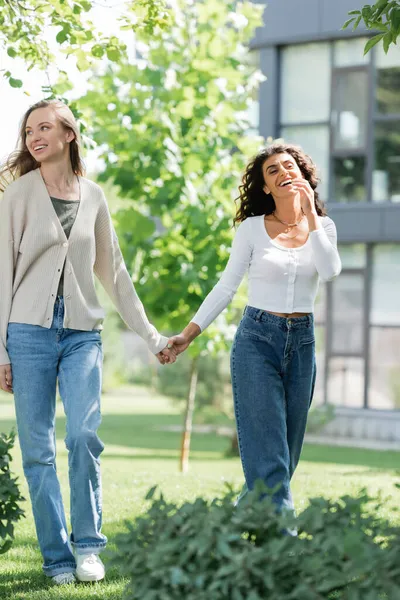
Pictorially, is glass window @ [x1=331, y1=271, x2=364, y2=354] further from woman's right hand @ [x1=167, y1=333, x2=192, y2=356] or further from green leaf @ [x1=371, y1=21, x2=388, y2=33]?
green leaf @ [x1=371, y1=21, x2=388, y2=33]

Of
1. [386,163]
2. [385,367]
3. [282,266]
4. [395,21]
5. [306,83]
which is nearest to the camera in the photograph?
[395,21]

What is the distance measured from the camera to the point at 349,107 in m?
16.8

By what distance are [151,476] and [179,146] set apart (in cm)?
368

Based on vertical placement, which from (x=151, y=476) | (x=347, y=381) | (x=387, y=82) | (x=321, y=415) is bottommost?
(x=321, y=415)

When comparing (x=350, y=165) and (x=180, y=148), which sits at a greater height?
(x=350, y=165)

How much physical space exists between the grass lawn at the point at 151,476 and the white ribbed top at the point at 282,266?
1.04m

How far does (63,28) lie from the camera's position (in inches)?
213

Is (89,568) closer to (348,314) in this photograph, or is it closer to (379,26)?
(379,26)

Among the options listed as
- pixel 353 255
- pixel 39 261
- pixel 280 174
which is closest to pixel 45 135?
pixel 39 261

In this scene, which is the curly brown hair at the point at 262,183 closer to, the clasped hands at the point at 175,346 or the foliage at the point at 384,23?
the clasped hands at the point at 175,346

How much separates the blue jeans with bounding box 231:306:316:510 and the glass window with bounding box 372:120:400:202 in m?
12.5

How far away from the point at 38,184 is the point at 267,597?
2.45 metres

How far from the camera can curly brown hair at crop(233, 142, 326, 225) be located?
4.62 m

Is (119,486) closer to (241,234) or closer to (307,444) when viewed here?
(241,234)
